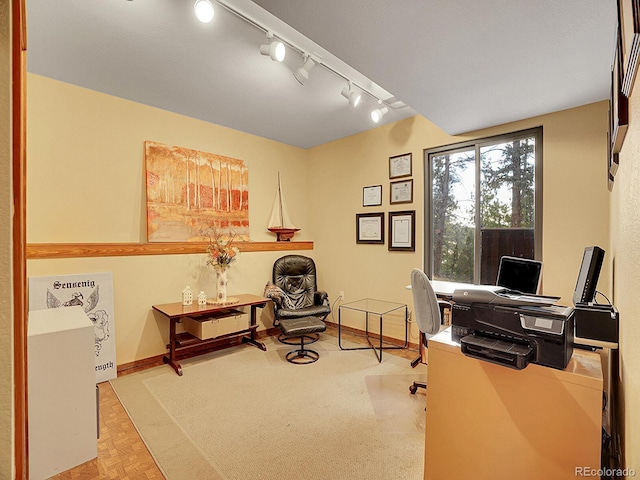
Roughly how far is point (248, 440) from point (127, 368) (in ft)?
6.02

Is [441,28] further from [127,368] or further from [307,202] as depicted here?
[127,368]

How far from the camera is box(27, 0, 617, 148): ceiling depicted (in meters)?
1.72

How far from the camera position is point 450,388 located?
1516 mm

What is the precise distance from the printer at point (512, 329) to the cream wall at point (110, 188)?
311cm

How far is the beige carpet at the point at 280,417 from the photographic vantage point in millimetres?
1897

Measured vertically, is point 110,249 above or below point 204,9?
below

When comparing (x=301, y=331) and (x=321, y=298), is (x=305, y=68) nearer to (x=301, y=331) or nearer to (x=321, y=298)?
(x=301, y=331)

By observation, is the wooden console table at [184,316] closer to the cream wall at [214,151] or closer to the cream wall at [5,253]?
the cream wall at [214,151]

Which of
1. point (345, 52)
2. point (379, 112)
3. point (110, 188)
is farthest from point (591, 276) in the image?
point (110, 188)

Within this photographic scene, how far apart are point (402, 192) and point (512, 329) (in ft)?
9.06

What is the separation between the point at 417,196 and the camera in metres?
3.81

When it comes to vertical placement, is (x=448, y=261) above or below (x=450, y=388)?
above

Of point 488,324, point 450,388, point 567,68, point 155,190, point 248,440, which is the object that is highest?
point 567,68

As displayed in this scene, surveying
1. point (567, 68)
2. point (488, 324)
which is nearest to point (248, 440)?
point (488, 324)
